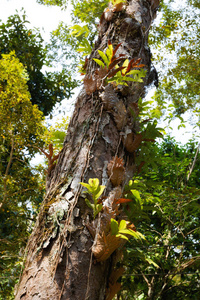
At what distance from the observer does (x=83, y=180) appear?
46.9 inches

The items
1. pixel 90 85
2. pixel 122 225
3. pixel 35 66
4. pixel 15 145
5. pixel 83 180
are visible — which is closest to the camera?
pixel 122 225

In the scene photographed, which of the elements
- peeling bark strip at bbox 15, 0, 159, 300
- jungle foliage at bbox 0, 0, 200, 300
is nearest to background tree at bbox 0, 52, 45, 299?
jungle foliage at bbox 0, 0, 200, 300

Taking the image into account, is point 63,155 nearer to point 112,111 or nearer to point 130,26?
point 112,111

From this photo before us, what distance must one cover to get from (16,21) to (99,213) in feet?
21.6

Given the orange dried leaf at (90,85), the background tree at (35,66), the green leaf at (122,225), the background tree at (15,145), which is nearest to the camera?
the green leaf at (122,225)

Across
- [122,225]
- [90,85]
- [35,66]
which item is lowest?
[122,225]

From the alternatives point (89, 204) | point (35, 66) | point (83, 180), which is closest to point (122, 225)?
point (89, 204)

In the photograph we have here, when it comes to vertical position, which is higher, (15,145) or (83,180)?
(15,145)

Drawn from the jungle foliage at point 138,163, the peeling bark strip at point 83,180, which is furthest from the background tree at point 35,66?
the peeling bark strip at point 83,180

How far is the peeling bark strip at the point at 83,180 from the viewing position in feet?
3.18

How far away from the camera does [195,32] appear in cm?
652

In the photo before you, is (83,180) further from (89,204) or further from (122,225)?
(122,225)

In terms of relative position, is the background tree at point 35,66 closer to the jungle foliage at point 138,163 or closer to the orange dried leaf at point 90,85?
the jungle foliage at point 138,163

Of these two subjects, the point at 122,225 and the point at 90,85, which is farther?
the point at 90,85
